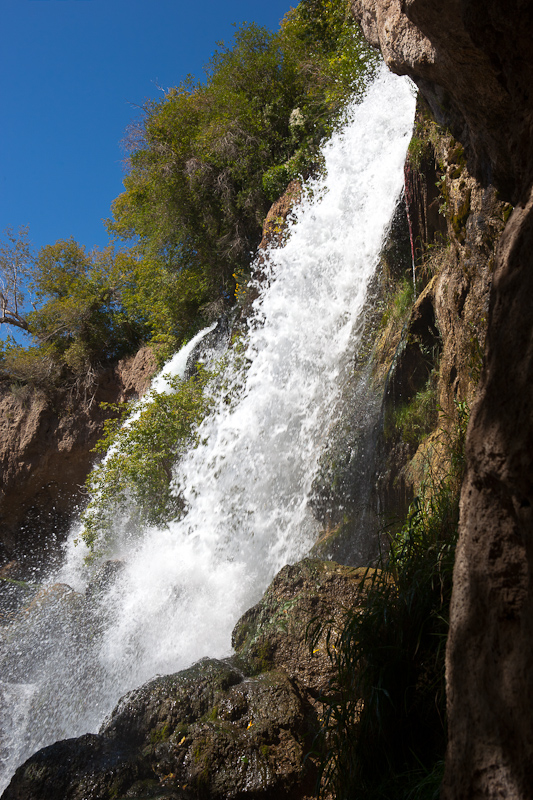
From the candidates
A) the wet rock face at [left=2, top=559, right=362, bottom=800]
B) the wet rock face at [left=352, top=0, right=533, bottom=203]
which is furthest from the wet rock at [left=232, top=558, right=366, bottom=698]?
the wet rock face at [left=352, top=0, right=533, bottom=203]

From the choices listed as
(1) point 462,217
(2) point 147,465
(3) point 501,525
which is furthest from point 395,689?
(2) point 147,465

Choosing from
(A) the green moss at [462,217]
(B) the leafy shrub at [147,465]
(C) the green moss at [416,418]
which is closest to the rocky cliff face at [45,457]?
(B) the leafy shrub at [147,465]

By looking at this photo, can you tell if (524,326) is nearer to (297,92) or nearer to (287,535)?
(287,535)

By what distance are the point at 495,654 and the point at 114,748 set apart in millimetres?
3158

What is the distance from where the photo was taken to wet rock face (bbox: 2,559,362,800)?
339 cm

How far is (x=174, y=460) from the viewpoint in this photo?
1031 centimetres

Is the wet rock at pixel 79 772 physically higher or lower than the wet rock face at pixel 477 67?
lower

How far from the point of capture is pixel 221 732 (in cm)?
364

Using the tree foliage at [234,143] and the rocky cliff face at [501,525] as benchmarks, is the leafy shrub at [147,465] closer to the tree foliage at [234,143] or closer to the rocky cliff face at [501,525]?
the tree foliage at [234,143]

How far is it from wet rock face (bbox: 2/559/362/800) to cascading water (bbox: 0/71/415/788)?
4.51ft

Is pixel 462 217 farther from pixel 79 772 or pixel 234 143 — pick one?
pixel 234 143

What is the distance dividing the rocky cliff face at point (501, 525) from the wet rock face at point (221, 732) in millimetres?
1502

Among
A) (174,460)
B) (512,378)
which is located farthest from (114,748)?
(174,460)

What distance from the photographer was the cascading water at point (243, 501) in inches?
229
